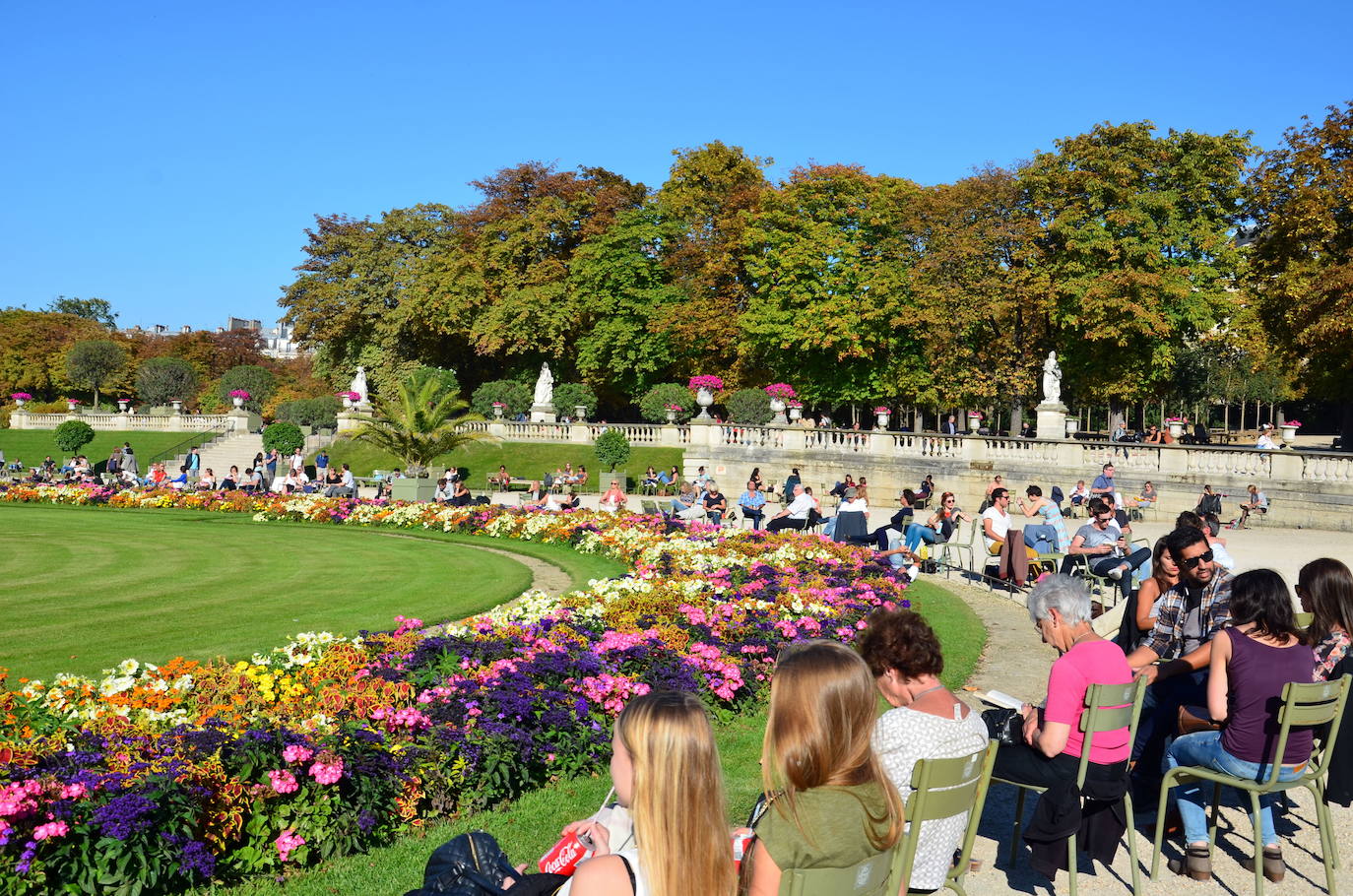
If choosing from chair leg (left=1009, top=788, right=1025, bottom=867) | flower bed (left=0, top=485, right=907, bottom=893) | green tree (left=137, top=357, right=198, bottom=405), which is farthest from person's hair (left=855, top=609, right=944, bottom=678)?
green tree (left=137, top=357, right=198, bottom=405)

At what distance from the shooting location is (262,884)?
509 cm

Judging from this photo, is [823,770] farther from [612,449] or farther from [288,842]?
[612,449]

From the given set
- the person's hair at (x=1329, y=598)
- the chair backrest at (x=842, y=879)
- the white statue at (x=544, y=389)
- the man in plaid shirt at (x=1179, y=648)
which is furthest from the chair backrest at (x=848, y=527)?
the white statue at (x=544, y=389)

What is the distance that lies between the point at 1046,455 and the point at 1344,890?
27602 mm

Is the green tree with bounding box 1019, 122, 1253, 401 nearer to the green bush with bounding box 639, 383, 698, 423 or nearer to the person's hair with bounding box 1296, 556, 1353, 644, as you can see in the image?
the green bush with bounding box 639, 383, 698, 423

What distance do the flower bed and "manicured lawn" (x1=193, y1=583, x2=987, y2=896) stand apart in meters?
0.13

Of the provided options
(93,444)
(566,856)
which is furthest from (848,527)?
(93,444)

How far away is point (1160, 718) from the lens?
634 cm

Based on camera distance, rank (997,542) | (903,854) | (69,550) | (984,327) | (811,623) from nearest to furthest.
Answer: (903,854) → (811,623) → (997,542) → (69,550) → (984,327)

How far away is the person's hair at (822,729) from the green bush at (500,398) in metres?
45.1

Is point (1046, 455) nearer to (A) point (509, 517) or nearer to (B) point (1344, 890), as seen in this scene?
(A) point (509, 517)

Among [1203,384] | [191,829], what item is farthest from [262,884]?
[1203,384]

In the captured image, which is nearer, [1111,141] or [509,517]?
[509,517]

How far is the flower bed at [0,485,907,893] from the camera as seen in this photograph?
470 cm
